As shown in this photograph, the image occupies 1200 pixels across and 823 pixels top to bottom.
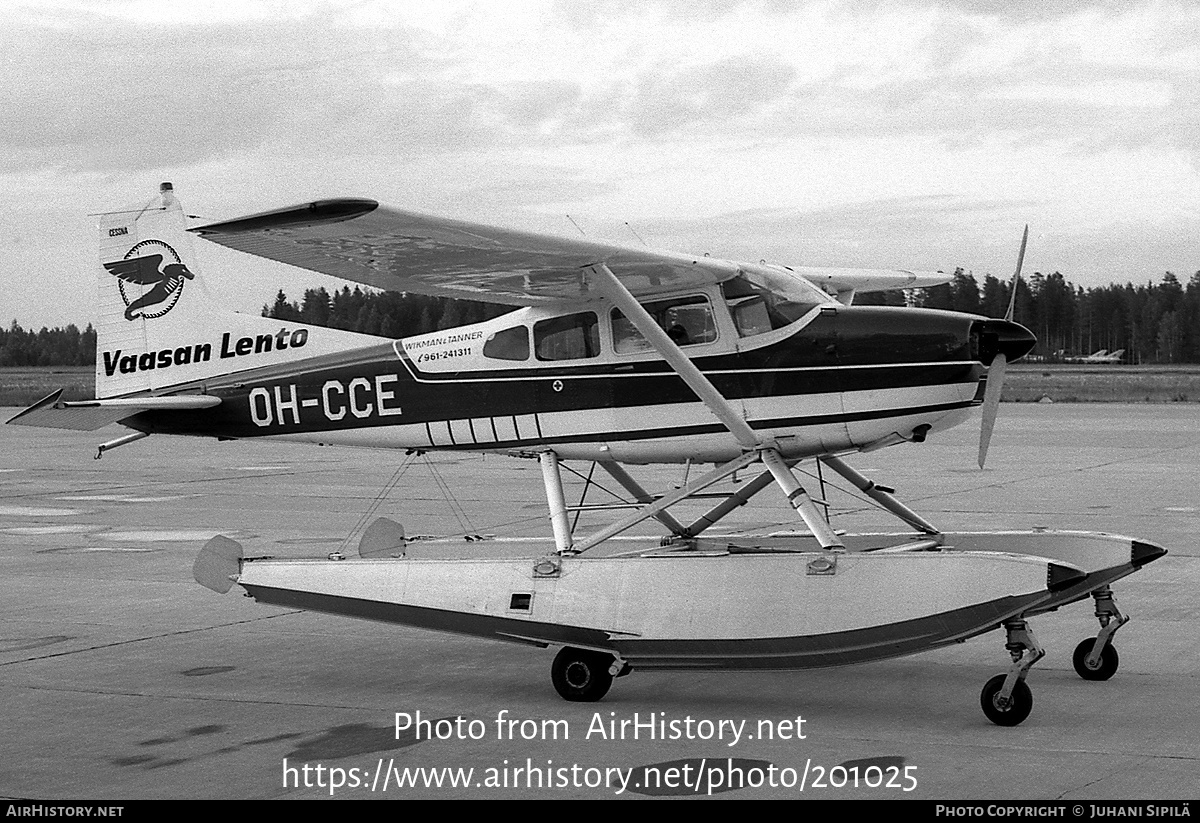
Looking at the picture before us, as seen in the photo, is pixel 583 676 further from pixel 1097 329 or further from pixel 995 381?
pixel 1097 329

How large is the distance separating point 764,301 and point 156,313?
4.80 m

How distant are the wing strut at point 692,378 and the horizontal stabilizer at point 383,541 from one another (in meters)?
2.27

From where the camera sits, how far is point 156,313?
1064cm

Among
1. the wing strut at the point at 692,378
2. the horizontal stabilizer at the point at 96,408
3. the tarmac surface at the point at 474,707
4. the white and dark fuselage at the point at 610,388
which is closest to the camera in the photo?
the tarmac surface at the point at 474,707

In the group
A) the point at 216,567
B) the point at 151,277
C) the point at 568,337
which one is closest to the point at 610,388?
the point at 568,337

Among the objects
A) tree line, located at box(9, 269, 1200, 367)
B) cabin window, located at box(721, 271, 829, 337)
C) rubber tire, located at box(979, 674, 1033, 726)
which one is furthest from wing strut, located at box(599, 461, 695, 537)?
tree line, located at box(9, 269, 1200, 367)

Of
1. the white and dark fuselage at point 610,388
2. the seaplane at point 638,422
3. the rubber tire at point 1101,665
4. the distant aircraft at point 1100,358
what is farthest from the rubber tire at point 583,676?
the distant aircraft at point 1100,358

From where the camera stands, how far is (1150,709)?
727 centimetres

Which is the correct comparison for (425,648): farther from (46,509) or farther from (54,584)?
(46,509)

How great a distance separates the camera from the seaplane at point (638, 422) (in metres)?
7.49

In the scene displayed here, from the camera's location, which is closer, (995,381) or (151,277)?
(995,381)

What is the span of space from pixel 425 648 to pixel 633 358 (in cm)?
246

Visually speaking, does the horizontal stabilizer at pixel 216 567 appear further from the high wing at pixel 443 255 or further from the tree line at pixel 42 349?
the tree line at pixel 42 349

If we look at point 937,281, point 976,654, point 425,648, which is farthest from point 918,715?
point 937,281
